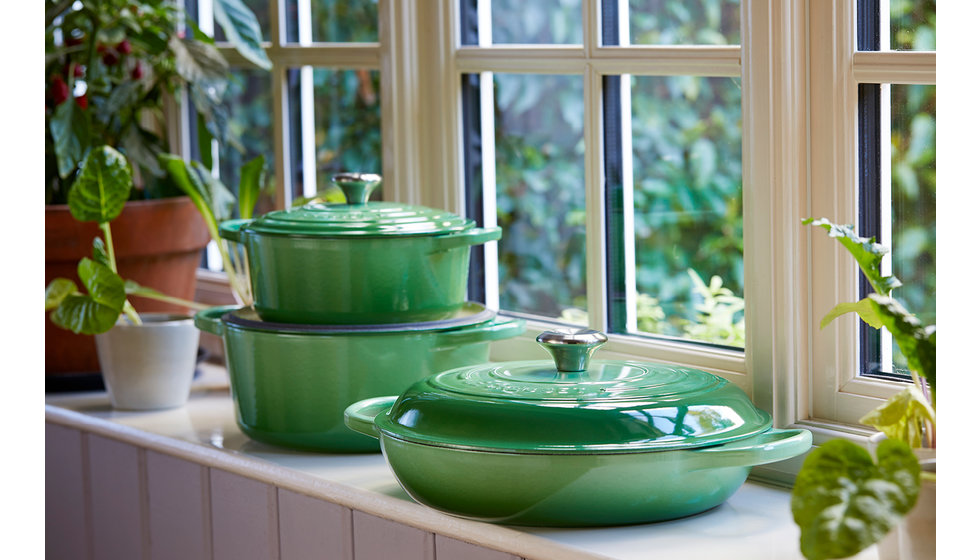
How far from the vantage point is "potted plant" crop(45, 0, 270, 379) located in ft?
5.18

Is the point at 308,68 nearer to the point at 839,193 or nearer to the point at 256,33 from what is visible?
the point at 256,33

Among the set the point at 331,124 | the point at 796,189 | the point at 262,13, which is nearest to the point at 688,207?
the point at 796,189

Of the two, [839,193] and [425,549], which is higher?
[839,193]

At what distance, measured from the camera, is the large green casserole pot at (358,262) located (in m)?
1.22

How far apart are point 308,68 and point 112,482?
0.66 metres

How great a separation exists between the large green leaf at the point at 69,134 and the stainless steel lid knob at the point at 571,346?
0.82m

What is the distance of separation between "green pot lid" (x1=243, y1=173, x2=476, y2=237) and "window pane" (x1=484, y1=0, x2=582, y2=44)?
10.7 inches

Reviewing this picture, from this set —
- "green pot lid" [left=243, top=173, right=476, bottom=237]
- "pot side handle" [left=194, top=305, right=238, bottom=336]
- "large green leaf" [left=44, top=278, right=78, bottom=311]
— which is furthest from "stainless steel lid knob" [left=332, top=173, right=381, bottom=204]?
"large green leaf" [left=44, top=278, right=78, bottom=311]

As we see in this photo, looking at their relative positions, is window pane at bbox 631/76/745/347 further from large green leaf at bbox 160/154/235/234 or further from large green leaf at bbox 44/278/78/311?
large green leaf at bbox 44/278/78/311

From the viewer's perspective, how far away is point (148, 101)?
1.76 metres

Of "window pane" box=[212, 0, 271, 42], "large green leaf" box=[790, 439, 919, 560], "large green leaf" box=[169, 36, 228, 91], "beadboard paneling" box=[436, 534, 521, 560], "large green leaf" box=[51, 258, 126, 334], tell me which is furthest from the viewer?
"window pane" box=[212, 0, 271, 42]

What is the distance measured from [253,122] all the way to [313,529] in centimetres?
85

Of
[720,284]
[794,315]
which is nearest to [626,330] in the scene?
[720,284]
